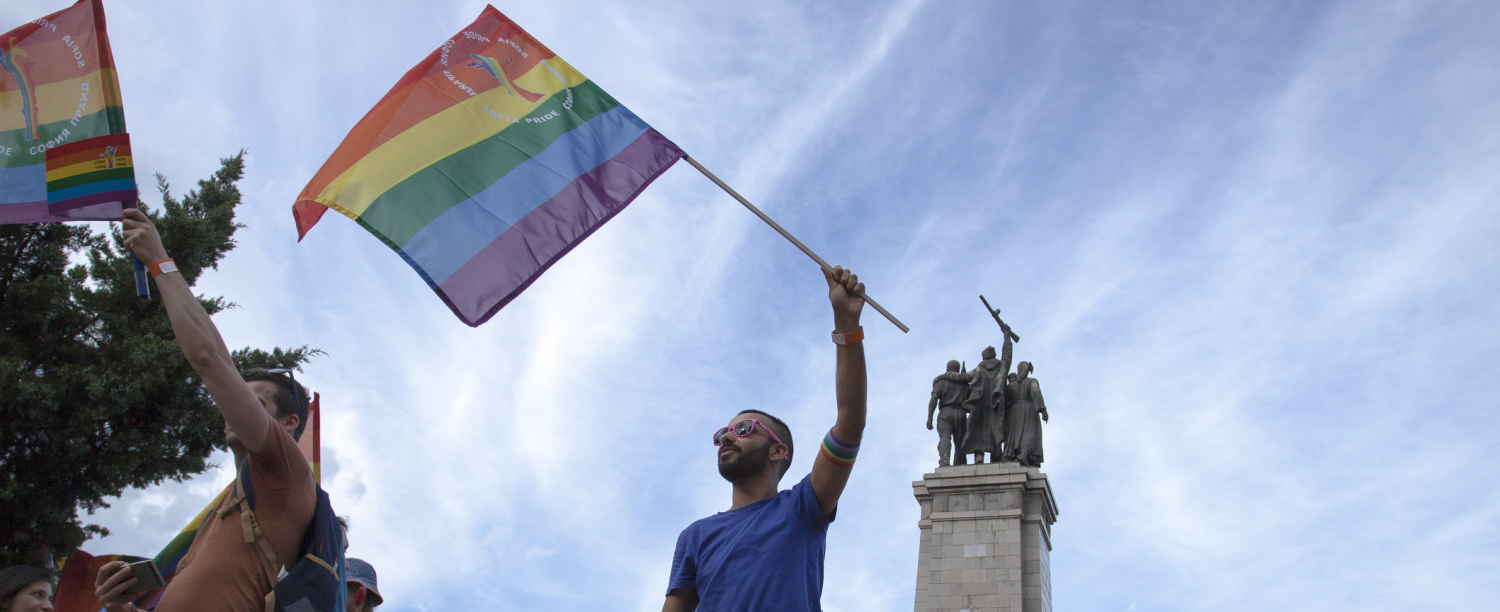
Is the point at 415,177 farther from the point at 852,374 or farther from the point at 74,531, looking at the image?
the point at 74,531

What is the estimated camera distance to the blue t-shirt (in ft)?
12.1

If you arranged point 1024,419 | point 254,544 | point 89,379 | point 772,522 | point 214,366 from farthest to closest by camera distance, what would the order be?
1. point 1024,419
2. point 89,379
3. point 772,522
4. point 254,544
5. point 214,366

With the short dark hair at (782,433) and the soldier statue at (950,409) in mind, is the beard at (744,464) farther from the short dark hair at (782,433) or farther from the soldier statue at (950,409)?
the soldier statue at (950,409)

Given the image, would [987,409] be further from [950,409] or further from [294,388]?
[294,388]

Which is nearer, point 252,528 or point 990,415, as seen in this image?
point 252,528

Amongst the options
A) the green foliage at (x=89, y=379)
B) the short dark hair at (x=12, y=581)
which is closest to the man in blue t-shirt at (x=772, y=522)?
the short dark hair at (x=12, y=581)

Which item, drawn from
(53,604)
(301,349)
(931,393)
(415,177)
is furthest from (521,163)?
(931,393)

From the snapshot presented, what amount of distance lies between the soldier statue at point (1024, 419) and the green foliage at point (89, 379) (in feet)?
32.7

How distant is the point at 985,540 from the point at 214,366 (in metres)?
12.9

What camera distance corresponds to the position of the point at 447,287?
16.4ft

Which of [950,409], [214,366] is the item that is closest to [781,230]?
[214,366]

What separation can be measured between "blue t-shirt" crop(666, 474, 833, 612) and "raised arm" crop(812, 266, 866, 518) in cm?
7

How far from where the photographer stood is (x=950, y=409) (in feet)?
55.5

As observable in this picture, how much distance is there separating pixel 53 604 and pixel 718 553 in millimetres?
3349
